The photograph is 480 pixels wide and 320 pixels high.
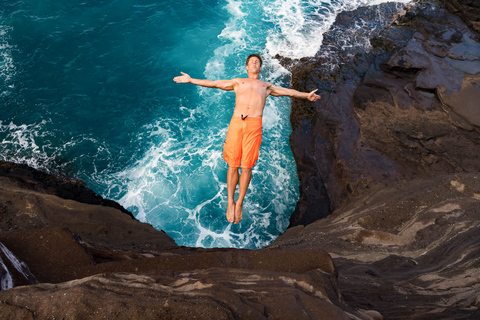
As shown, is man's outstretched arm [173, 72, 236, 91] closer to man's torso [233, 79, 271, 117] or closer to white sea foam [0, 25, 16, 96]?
man's torso [233, 79, 271, 117]

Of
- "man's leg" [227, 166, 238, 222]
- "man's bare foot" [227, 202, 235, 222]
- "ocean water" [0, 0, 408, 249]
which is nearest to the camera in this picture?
"man's leg" [227, 166, 238, 222]

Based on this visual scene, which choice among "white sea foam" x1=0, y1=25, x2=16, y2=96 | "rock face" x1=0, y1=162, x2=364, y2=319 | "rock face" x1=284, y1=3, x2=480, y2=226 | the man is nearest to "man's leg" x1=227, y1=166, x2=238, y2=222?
the man

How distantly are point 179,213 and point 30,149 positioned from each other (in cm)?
572

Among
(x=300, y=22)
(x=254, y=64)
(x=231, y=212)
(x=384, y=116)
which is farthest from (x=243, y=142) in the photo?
(x=300, y=22)

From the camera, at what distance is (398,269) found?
251 inches

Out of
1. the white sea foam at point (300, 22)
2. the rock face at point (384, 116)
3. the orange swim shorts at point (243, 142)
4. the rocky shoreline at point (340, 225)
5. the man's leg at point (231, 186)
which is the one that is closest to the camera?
the rocky shoreline at point (340, 225)

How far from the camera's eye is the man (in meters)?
6.74

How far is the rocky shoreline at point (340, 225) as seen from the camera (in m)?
3.83

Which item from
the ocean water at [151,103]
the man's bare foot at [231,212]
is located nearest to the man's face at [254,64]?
the man's bare foot at [231,212]

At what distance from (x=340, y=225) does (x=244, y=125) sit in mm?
3847

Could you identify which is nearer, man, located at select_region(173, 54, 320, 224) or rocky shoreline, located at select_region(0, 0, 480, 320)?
rocky shoreline, located at select_region(0, 0, 480, 320)

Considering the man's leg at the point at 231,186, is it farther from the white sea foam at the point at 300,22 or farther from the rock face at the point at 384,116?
the white sea foam at the point at 300,22

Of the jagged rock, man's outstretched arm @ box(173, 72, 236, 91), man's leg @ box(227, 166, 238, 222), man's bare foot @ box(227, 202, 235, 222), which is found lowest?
the jagged rock

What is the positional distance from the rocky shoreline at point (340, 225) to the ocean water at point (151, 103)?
0.91m
